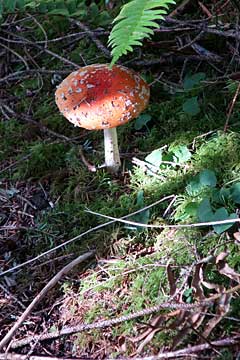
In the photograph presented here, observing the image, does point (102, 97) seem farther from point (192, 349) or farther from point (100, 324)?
point (192, 349)

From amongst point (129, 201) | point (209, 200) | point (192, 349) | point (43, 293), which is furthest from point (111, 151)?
point (192, 349)

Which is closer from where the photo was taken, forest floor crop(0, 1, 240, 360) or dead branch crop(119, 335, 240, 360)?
dead branch crop(119, 335, 240, 360)

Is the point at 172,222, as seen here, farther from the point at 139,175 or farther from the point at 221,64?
the point at 221,64

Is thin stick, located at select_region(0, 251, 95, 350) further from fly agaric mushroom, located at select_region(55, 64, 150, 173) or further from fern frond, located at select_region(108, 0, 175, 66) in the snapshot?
fern frond, located at select_region(108, 0, 175, 66)

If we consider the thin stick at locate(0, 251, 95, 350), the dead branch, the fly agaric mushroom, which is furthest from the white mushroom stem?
the dead branch

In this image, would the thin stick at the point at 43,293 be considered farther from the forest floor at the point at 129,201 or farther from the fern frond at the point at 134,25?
the fern frond at the point at 134,25

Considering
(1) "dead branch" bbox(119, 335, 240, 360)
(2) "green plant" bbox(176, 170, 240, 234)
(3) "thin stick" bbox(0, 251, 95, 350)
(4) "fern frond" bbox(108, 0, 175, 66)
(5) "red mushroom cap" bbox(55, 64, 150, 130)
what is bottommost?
(3) "thin stick" bbox(0, 251, 95, 350)

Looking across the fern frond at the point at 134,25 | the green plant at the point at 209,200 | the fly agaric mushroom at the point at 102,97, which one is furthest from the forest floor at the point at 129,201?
the fern frond at the point at 134,25
